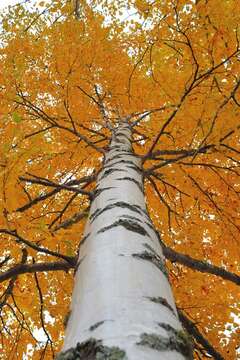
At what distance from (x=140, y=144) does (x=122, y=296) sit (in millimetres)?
4309

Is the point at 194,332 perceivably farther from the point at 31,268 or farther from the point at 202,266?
the point at 31,268

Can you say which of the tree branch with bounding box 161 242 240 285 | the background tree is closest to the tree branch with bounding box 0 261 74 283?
the background tree

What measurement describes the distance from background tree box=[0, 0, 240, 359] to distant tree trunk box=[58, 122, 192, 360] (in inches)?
16.0

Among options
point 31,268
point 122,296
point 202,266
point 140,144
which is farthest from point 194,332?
point 140,144

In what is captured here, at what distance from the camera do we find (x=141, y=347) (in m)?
1.01

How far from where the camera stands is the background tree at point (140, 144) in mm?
3068

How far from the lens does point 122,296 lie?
124 centimetres

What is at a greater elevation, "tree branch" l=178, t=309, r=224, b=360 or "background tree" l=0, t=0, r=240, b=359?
"background tree" l=0, t=0, r=240, b=359

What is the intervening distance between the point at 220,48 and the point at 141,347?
3.36 m

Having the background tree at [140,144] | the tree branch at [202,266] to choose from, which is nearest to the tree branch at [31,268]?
the background tree at [140,144]

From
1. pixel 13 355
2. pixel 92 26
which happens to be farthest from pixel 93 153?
pixel 13 355

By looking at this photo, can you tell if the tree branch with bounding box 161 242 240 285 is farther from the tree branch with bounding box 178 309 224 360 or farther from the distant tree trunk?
the distant tree trunk

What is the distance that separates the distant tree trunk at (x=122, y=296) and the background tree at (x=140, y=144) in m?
0.41

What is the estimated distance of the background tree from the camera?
10.1 feet
